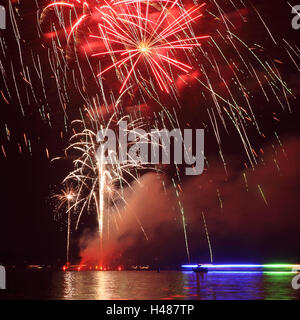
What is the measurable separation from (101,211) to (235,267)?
99.7 metres
